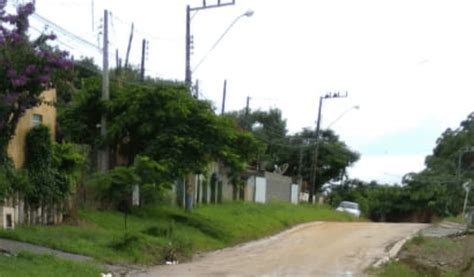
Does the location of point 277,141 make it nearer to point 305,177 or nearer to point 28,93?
point 305,177

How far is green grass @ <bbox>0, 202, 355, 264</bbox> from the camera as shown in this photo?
21.1 meters

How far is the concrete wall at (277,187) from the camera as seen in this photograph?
5791 centimetres

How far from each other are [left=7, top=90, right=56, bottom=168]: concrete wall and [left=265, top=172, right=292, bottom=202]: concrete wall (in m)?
32.5

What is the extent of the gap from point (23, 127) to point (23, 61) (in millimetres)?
5031

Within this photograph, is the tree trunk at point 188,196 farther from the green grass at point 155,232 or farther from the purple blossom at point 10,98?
the purple blossom at point 10,98

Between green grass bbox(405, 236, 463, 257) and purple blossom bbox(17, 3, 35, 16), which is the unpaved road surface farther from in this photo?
purple blossom bbox(17, 3, 35, 16)

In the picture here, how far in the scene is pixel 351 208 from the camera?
62.4 m

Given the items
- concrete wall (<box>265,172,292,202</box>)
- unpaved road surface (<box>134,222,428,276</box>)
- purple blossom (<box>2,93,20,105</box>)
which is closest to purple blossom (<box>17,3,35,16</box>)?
purple blossom (<box>2,93,20,105</box>)

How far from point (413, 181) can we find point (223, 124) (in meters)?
49.2

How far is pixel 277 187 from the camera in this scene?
59594 mm

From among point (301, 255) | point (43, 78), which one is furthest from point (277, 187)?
point (43, 78)

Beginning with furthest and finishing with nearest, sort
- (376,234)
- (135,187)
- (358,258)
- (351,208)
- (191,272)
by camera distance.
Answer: (351,208) → (376,234) → (135,187) → (358,258) → (191,272)

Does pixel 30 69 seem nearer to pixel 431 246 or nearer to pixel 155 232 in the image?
pixel 155 232

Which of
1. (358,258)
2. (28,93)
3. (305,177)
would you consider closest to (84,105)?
(28,93)
